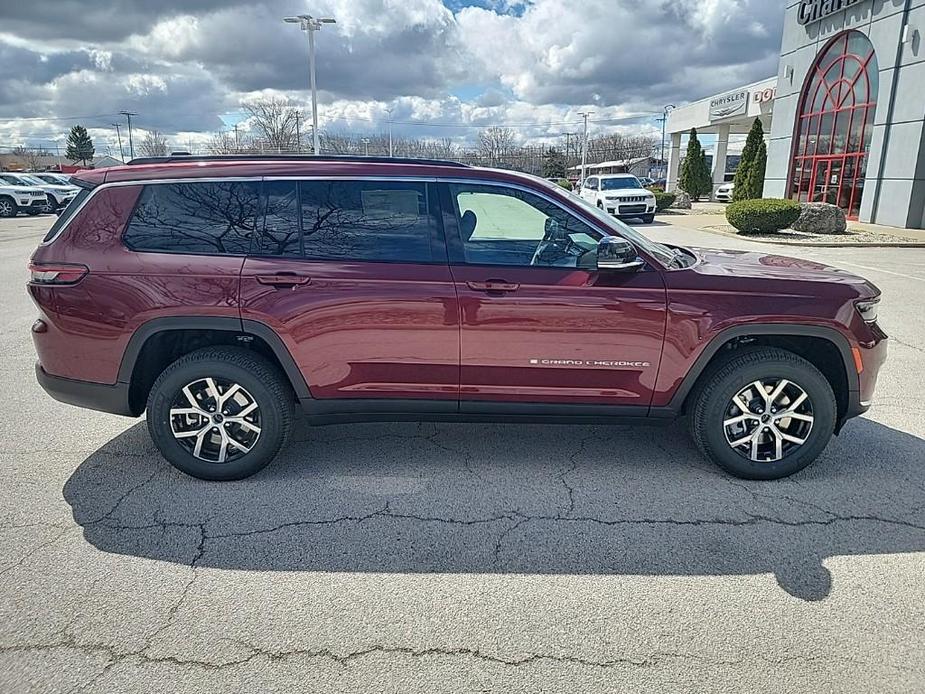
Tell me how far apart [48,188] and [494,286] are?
99.8 ft

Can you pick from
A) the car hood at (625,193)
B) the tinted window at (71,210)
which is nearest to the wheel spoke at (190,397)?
the tinted window at (71,210)

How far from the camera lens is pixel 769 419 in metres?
3.67

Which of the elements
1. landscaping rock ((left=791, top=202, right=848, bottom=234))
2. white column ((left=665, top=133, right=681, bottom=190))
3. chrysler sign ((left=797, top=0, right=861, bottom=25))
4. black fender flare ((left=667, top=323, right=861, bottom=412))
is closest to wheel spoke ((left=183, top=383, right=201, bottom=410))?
black fender flare ((left=667, top=323, right=861, bottom=412))

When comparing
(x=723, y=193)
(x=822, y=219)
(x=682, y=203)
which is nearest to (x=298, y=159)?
(x=822, y=219)

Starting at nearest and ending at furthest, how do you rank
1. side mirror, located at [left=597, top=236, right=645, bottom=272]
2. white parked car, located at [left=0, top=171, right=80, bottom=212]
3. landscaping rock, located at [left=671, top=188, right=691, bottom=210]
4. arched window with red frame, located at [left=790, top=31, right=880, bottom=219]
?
side mirror, located at [left=597, top=236, right=645, bottom=272]
arched window with red frame, located at [left=790, top=31, right=880, bottom=219]
white parked car, located at [left=0, top=171, right=80, bottom=212]
landscaping rock, located at [left=671, top=188, right=691, bottom=210]

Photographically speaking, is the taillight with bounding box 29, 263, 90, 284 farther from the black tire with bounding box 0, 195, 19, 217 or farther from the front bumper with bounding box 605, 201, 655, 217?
the black tire with bounding box 0, 195, 19, 217

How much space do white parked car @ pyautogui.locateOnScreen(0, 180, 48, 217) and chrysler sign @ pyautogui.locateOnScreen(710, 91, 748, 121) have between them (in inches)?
1397

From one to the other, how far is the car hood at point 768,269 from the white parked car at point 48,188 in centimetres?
2905

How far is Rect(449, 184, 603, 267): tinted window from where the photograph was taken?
361cm

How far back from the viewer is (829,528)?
3.28 meters

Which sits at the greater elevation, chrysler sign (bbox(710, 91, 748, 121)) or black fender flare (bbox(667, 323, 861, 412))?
chrysler sign (bbox(710, 91, 748, 121))

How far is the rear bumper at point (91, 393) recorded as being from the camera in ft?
12.0

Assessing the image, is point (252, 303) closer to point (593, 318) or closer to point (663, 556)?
point (593, 318)

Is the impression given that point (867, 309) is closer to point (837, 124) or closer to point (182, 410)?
point (182, 410)
